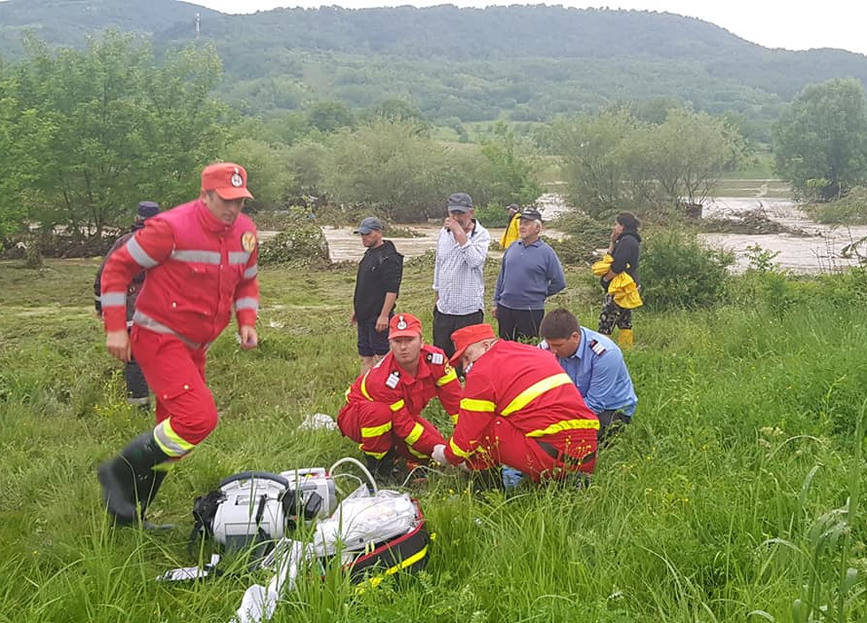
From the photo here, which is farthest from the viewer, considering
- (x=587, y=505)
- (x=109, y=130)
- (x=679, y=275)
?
(x=109, y=130)

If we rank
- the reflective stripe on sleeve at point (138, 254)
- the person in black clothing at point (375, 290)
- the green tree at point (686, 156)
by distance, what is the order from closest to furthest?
1. the reflective stripe on sleeve at point (138, 254)
2. the person in black clothing at point (375, 290)
3. the green tree at point (686, 156)

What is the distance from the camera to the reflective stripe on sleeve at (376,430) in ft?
15.5

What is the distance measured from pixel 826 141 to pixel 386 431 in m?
55.8

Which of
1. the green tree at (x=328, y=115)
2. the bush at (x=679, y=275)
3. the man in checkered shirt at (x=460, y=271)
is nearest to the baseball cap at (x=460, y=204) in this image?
the man in checkered shirt at (x=460, y=271)

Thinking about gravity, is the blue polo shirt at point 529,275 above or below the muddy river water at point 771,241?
above

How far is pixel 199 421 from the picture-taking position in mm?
3641

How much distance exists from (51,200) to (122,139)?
2916 mm

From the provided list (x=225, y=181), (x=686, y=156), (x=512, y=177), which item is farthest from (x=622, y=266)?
(x=512, y=177)

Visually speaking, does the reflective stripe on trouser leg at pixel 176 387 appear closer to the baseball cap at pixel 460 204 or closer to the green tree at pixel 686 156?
the baseball cap at pixel 460 204

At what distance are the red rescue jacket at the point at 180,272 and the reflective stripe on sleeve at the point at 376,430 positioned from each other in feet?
4.09

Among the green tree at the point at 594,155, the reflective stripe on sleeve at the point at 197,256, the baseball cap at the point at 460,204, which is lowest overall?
the green tree at the point at 594,155

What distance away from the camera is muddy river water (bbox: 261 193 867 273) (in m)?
21.8

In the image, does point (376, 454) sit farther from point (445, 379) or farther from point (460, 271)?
point (460, 271)

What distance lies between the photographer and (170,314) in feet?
12.2
